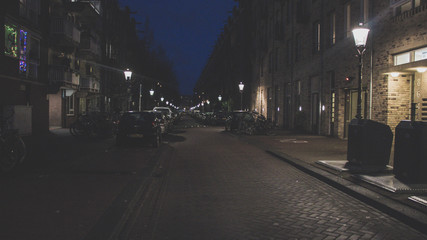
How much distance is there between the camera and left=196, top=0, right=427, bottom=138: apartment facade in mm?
13828

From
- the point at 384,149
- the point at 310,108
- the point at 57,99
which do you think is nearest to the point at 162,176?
the point at 384,149

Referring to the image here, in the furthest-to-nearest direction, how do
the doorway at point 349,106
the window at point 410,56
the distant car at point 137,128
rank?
the doorway at point 349,106 < the distant car at point 137,128 < the window at point 410,56

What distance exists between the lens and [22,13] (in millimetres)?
20016

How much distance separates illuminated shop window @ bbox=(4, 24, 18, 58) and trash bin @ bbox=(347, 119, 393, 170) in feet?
53.3

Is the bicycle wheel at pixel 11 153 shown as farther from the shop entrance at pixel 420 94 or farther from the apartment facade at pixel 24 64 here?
the shop entrance at pixel 420 94

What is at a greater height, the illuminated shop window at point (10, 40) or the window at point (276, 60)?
the window at point (276, 60)

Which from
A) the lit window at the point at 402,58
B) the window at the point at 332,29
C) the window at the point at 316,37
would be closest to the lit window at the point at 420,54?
the lit window at the point at 402,58

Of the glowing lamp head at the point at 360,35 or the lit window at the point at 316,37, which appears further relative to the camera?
the lit window at the point at 316,37

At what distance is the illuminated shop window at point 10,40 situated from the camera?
18125mm

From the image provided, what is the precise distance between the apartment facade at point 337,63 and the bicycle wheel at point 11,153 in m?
8.47

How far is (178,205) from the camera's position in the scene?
621cm

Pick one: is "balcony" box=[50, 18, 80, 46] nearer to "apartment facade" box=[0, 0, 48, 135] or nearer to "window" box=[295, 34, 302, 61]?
"apartment facade" box=[0, 0, 48, 135]

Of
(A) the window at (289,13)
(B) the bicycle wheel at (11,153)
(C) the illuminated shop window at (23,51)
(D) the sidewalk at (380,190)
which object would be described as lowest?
(D) the sidewalk at (380,190)

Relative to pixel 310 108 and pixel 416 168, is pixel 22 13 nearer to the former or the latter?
pixel 310 108
